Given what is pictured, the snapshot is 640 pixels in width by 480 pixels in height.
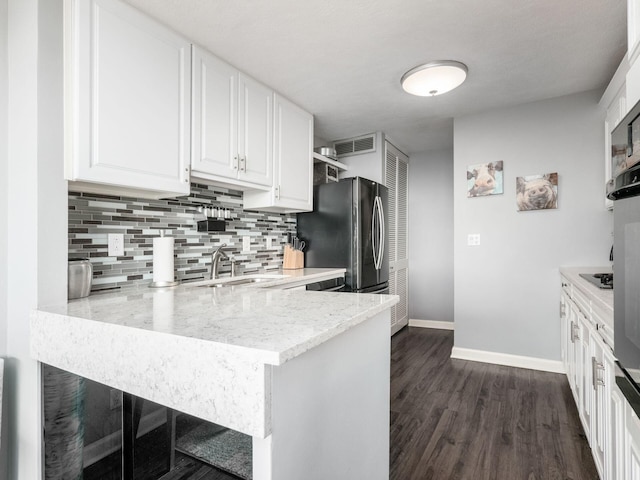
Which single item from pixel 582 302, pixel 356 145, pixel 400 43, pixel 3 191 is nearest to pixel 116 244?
pixel 3 191

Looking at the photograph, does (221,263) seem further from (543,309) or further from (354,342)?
(543,309)

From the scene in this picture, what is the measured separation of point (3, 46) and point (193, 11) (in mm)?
825

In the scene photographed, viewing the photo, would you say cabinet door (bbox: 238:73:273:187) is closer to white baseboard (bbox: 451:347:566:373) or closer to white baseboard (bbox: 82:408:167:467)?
white baseboard (bbox: 82:408:167:467)

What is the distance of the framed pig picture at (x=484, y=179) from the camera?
3.05m

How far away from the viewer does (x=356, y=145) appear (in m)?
3.81

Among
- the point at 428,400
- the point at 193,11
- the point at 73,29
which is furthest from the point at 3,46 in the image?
the point at 428,400

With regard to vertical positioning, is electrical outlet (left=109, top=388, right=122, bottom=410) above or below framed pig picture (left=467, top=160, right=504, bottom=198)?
below

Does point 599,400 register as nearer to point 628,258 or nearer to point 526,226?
point 628,258

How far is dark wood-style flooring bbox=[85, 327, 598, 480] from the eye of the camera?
63.1 inches

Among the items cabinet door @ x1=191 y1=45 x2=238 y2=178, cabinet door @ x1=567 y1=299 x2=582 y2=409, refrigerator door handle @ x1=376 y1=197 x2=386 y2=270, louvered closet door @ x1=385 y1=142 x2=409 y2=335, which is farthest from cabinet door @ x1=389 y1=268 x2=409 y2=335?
cabinet door @ x1=191 y1=45 x2=238 y2=178

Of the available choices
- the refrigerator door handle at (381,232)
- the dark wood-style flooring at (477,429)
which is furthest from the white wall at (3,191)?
the refrigerator door handle at (381,232)

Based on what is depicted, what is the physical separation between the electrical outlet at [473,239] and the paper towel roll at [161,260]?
262 centimetres

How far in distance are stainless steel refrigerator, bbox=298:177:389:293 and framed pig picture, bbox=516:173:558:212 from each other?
1230 millimetres

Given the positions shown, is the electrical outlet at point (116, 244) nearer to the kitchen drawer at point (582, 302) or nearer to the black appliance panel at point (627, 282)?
the black appliance panel at point (627, 282)
